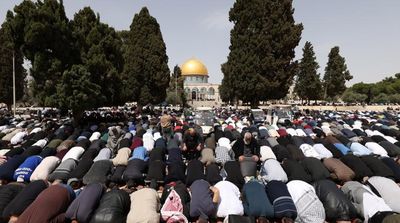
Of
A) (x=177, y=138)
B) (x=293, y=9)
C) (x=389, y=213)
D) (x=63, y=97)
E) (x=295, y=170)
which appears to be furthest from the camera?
(x=293, y=9)

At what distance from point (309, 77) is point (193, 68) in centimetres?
4324

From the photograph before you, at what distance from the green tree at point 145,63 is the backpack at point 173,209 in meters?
23.6

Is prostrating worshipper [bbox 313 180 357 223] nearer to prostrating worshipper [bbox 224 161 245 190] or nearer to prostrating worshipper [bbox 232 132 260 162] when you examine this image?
prostrating worshipper [bbox 224 161 245 190]

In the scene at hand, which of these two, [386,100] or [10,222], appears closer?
[10,222]

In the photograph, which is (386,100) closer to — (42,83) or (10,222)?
(42,83)

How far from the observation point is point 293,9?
27.4m

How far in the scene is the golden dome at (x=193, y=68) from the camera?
84125mm

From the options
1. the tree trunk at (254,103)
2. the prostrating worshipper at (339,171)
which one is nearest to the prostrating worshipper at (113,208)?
the prostrating worshipper at (339,171)

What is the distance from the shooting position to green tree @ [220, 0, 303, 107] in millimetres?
26328

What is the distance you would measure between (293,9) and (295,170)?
23900 millimetres

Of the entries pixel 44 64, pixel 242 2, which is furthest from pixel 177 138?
pixel 242 2

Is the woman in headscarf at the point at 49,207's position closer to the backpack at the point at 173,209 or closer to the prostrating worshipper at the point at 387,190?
the backpack at the point at 173,209

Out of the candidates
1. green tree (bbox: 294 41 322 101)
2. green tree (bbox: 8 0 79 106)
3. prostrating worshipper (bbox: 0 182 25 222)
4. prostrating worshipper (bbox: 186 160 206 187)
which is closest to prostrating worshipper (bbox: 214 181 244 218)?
prostrating worshipper (bbox: 186 160 206 187)

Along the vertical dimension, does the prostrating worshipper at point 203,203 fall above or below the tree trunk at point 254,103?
below
